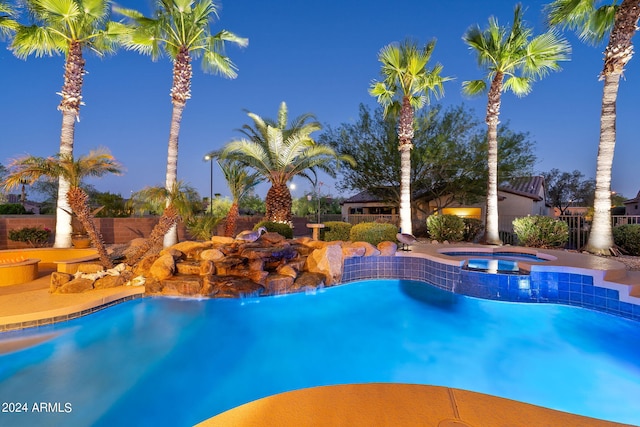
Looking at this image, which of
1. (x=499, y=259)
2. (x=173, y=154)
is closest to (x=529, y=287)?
(x=499, y=259)

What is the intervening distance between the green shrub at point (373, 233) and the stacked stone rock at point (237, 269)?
4.70 feet

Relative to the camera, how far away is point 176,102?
1209cm

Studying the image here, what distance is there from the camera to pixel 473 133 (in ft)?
65.4

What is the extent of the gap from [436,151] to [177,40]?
14800 mm

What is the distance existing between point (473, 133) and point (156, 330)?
20289 millimetres

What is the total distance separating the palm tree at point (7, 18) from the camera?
1115 cm

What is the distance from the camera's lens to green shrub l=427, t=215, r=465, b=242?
1397cm

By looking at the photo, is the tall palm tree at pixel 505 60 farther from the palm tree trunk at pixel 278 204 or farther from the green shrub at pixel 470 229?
the palm tree trunk at pixel 278 204

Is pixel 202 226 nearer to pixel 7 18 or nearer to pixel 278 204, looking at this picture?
pixel 278 204

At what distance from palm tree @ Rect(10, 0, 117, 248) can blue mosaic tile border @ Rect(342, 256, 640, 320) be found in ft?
34.8

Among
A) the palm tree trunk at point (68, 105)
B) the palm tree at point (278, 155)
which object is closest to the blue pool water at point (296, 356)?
the palm tree trunk at point (68, 105)

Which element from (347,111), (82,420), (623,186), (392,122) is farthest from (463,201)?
(623,186)

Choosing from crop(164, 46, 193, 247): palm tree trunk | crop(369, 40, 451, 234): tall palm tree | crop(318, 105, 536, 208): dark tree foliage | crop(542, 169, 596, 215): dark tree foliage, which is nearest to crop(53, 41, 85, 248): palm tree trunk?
crop(164, 46, 193, 247): palm tree trunk

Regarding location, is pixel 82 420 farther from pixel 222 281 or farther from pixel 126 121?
pixel 126 121
